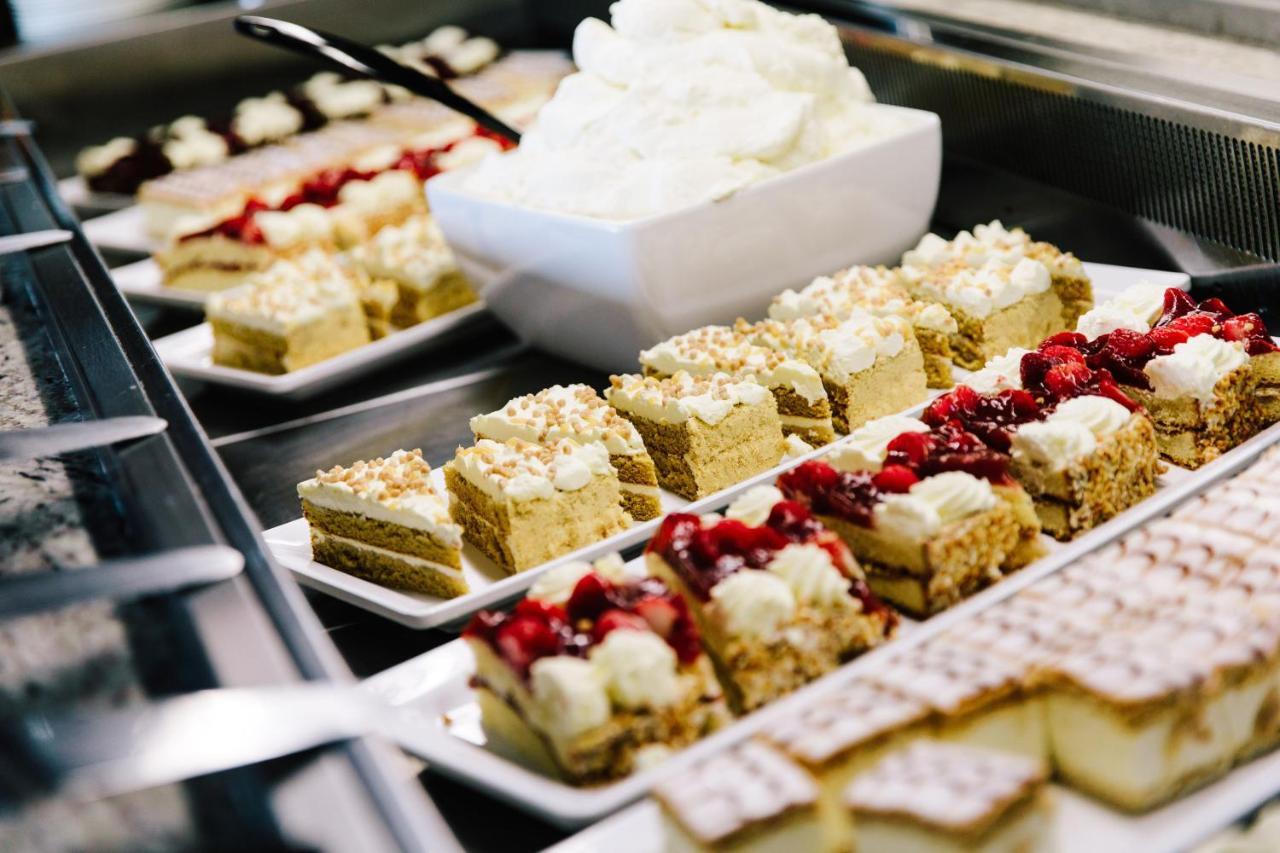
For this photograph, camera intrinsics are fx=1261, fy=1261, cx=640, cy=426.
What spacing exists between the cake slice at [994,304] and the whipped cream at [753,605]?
116 cm

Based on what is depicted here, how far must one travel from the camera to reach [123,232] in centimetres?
486

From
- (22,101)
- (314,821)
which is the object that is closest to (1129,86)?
(314,821)

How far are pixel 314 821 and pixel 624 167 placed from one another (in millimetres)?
1933

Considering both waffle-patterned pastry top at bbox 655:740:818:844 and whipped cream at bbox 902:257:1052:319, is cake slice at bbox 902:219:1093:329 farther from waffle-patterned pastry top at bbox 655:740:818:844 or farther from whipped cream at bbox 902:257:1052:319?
waffle-patterned pastry top at bbox 655:740:818:844

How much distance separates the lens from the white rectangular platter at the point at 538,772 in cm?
143

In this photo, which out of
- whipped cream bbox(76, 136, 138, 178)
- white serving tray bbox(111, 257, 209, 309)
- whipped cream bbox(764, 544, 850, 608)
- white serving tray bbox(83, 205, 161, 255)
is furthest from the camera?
whipped cream bbox(76, 136, 138, 178)

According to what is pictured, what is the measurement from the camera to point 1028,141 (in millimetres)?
3107

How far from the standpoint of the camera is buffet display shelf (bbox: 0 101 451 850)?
1050 mm

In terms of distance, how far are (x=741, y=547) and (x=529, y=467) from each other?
0.51 metres

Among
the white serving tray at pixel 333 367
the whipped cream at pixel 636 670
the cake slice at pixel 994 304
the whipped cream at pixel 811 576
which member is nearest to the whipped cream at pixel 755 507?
the whipped cream at pixel 811 576

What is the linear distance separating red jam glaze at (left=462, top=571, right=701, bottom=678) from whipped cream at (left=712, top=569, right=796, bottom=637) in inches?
2.5

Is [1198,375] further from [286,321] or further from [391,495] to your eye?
[286,321]

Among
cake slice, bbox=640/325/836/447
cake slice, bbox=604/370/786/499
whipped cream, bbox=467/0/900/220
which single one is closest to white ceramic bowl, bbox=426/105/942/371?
whipped cream, bbox=467/0/900/220

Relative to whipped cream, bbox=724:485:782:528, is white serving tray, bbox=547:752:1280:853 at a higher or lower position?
lower
